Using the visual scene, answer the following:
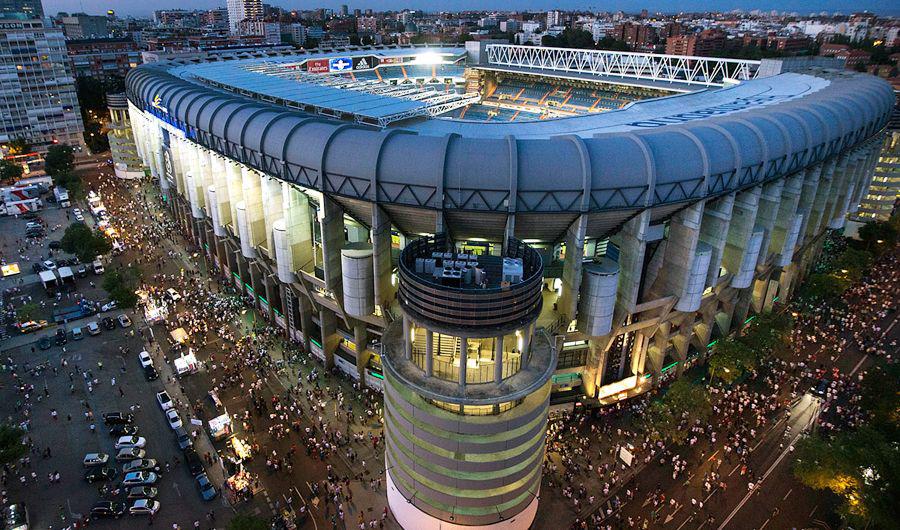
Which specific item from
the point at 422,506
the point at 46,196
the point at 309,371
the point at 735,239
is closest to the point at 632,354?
the point at 735,239

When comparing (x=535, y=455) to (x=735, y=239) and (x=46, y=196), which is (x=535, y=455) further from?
(x=46, y=196)

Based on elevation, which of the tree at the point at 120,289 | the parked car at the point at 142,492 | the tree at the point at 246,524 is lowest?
the parked car at the point at 142,492

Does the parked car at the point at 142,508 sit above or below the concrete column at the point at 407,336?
below

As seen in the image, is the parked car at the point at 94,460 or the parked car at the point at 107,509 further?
the parked car at the point at 94,460

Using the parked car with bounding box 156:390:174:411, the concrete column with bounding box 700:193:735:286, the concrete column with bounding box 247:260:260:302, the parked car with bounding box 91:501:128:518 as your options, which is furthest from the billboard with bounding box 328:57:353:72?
the parked car with bounding box 91:501:128:518

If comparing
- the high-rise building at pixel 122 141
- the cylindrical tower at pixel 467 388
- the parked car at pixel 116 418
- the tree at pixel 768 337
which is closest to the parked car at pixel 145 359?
the parked car at pixel 116 418

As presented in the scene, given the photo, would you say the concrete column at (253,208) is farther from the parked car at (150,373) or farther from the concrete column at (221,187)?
the parked car at (150,373)
